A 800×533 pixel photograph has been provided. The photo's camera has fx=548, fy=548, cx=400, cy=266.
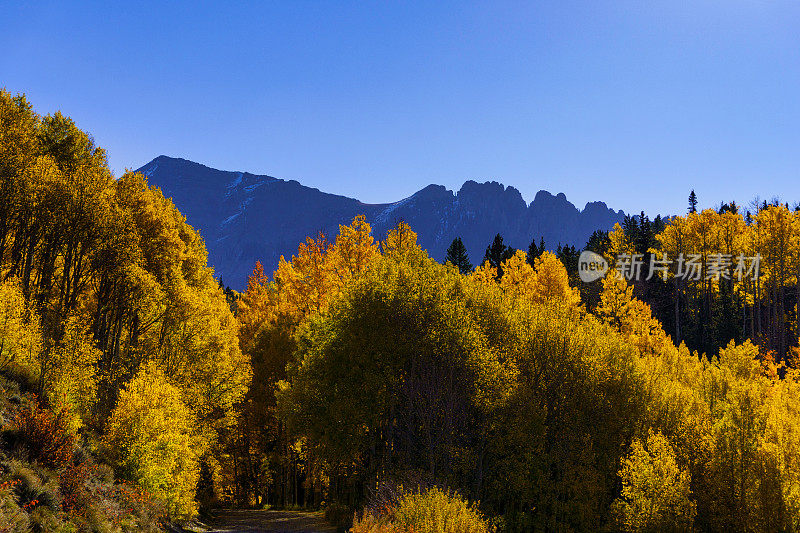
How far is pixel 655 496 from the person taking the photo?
33125 mm

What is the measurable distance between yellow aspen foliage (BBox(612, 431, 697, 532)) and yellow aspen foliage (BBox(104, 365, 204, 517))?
2617cm

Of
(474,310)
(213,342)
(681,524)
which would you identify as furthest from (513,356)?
(213,342)

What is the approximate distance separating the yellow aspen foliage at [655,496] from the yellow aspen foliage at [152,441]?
26167mm

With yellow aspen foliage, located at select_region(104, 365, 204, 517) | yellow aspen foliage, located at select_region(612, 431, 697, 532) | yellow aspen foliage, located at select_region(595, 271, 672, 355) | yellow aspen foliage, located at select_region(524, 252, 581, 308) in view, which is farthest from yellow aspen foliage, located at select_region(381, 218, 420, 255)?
yellow aspen foliage, located at select_region(595, 271, 672, 355)

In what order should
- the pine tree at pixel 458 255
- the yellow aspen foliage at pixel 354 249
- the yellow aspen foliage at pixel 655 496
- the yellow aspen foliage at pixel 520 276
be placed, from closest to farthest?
the yellow aspen foliage at pixel 655 496 < the yellow aspen foliage at pixel 354 249 < the yellow aspen foliage at pixel 520 276 < the pine tree at pixel 458 255

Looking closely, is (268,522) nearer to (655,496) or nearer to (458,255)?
(655,496)

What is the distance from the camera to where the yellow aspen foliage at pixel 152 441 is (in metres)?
26.8

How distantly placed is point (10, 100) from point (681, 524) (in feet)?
155

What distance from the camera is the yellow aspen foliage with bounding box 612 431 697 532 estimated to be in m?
33.1

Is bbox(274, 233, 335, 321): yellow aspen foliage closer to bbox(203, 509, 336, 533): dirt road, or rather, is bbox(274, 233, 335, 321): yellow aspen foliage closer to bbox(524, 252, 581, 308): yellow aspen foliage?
bbox(203, 509, 336, 533): dirt road

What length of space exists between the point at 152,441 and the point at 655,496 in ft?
94.7

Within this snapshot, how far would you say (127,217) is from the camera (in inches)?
1244

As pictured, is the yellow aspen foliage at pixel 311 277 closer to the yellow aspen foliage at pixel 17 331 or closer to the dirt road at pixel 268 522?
the dirt road at pixel 268 522

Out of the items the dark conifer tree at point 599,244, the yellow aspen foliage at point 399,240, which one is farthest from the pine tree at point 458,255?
the yellow aspen foliage at point 399,240
